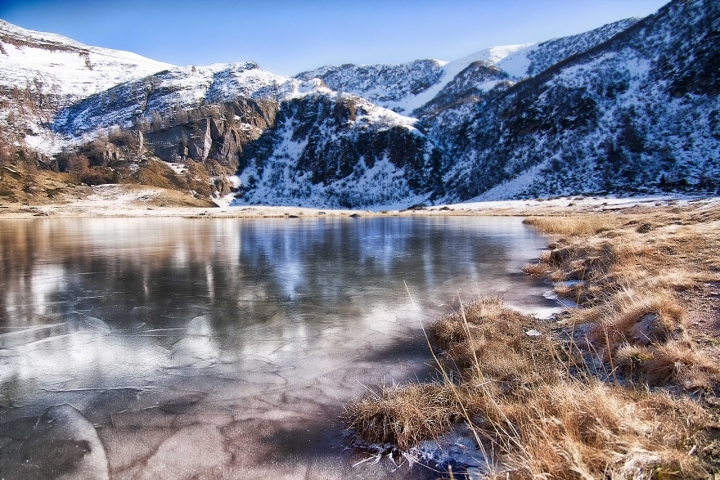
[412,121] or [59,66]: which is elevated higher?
[59,66]

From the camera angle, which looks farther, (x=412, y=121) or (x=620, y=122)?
(x=412, y=121)

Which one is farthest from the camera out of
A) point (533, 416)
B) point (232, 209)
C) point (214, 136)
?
point (214, 136)

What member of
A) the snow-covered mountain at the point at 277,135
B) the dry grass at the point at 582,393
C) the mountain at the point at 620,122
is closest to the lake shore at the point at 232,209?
the mountain at the point at 620,122

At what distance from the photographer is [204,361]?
20.1ft

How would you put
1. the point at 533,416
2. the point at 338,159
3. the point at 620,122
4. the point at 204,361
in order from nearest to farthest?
1. the point at 533,416
2. the point at 204,361
3. the point at 620,122
4. the point at 338,159

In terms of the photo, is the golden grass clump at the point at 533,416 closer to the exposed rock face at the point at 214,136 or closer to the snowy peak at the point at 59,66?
the exposed rock face at the point at 214,136

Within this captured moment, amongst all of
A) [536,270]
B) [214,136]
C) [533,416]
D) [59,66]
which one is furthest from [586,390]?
[59,66]

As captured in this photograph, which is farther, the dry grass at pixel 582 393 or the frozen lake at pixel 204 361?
the frozen lake at pixel 204 361

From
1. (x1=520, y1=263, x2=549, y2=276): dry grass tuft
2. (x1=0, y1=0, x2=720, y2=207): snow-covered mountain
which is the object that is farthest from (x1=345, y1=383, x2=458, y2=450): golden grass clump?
(x1=0, y1=0, x2=720, y2=207): snow-covered mountain

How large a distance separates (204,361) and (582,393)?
5293 mm

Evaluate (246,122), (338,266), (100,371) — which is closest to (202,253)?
(338,266)

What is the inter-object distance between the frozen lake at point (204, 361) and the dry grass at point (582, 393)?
67 centimetres

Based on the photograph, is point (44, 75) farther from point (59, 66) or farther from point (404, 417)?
point (404, 417)

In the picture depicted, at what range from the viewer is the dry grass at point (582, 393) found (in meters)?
2.61
